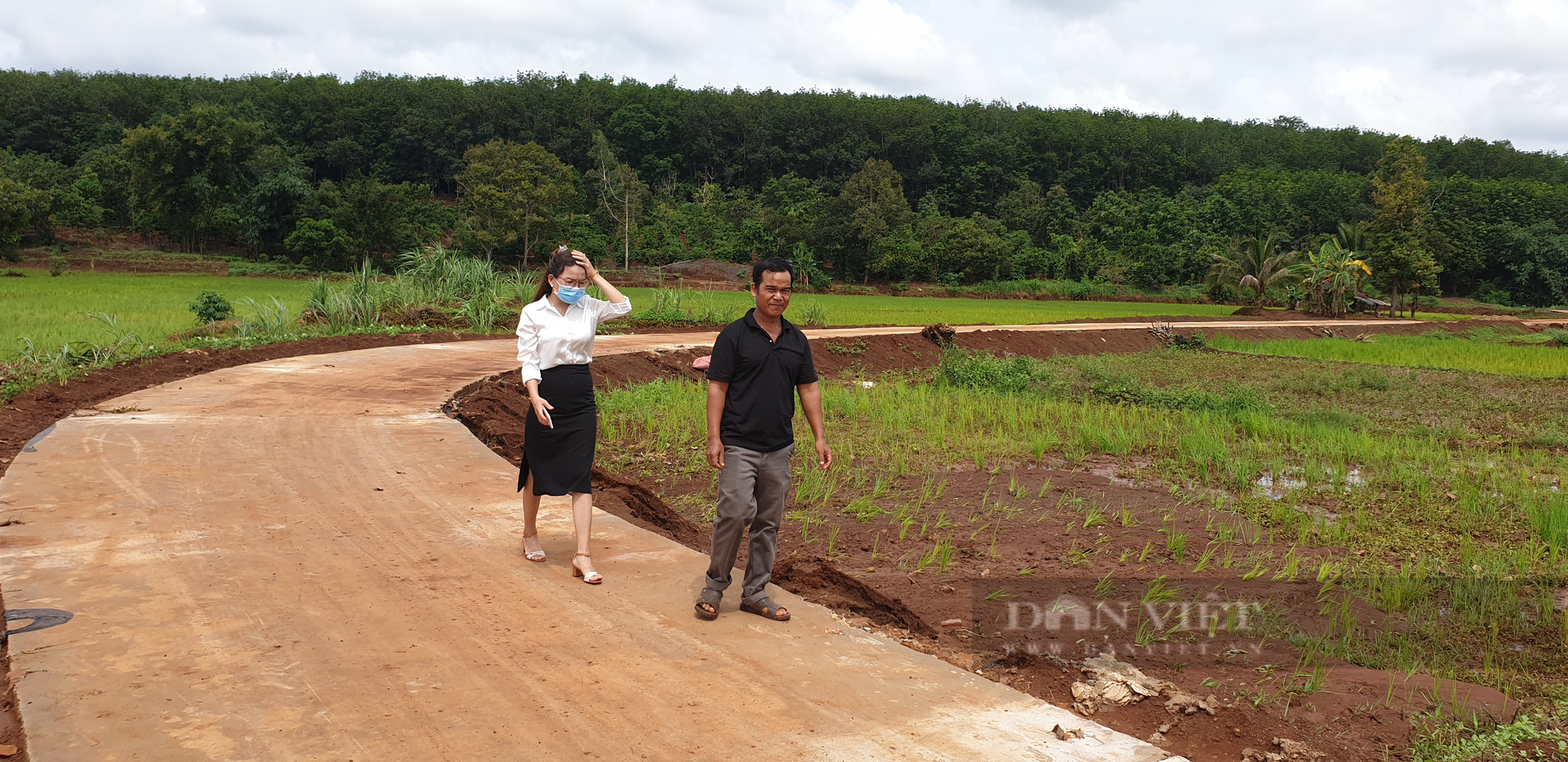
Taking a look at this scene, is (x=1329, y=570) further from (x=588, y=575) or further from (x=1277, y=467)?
(x=588, y=575)

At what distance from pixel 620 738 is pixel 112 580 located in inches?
111

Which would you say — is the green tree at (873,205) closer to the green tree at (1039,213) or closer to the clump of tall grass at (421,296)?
the green tree at (1039,213)

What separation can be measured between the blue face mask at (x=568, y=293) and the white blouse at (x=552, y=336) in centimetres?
4

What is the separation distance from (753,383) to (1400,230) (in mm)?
47299

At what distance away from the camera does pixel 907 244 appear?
53250 millimetres

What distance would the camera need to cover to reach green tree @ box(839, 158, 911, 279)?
5309 centimetres

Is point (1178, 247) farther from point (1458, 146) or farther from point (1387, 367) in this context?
point (1458, 146)

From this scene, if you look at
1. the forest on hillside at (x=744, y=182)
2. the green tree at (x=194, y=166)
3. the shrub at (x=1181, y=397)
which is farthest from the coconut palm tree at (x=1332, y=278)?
the green tree at (x=194, y=166)

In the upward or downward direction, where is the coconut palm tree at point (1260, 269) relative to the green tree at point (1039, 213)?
downward

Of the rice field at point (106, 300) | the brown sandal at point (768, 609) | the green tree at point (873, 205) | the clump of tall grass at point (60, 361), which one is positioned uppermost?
the green tree at point (873, 205)

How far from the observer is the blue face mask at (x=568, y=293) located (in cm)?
508

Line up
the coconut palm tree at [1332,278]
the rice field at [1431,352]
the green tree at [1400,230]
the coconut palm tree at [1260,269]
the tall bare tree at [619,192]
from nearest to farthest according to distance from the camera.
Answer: the rice field at [1431,352] < the coconut palm tree at [1332,278] < the coconut palm tree at [1260,269] < the green tree at [1400,230] < the tall bare tree at [619,192]

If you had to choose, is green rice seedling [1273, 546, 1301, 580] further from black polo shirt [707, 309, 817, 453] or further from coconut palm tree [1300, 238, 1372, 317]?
coconut palm tree [1300, 238, 1372, 317]

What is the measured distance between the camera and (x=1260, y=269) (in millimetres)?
39125
